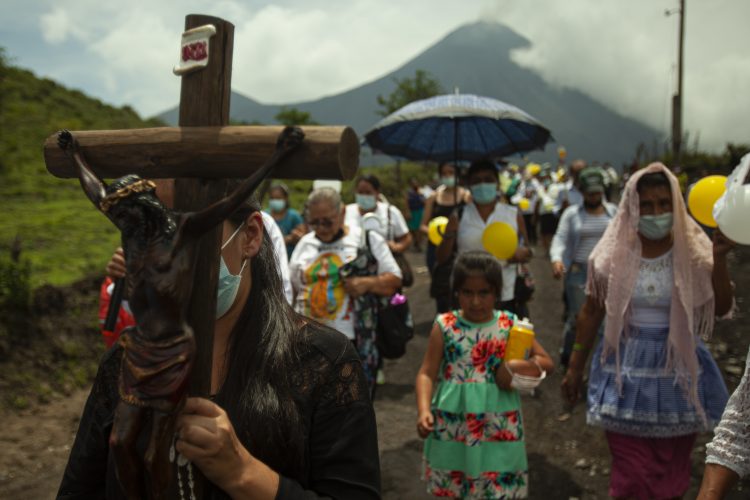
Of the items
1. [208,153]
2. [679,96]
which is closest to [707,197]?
[208,153]

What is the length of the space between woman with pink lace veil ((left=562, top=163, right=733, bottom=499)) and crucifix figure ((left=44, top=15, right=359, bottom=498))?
2.57 m

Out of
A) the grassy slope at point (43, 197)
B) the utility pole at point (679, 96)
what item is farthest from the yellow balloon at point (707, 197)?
the utility pole at point (679, 96)

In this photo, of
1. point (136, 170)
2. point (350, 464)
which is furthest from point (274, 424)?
point (136, 170)

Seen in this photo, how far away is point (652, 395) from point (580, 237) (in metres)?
2.95

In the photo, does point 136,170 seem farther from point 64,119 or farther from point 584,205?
point 64,119

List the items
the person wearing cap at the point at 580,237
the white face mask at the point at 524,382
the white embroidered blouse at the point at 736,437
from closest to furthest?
the white embroidered blouse at the point at 736,437 < the white face mask at the point at 524,382 < the person wearing cap at the point at 580,237

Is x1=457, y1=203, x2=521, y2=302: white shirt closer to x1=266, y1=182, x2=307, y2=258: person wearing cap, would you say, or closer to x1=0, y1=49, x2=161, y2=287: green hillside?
x1=266, y1=182, x2=307, y2=258: person wearing cap

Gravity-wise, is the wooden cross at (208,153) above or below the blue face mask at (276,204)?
below

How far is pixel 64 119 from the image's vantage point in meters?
17.0

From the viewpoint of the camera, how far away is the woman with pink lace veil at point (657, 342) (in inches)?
128

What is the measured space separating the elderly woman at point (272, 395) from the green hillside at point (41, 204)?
6.00 m

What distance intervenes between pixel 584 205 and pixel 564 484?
2.83 meters

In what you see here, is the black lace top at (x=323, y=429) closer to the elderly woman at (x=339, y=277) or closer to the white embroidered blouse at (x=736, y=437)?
the white embroidered blouse at (x=736, y=437)

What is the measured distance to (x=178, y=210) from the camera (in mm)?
1302
